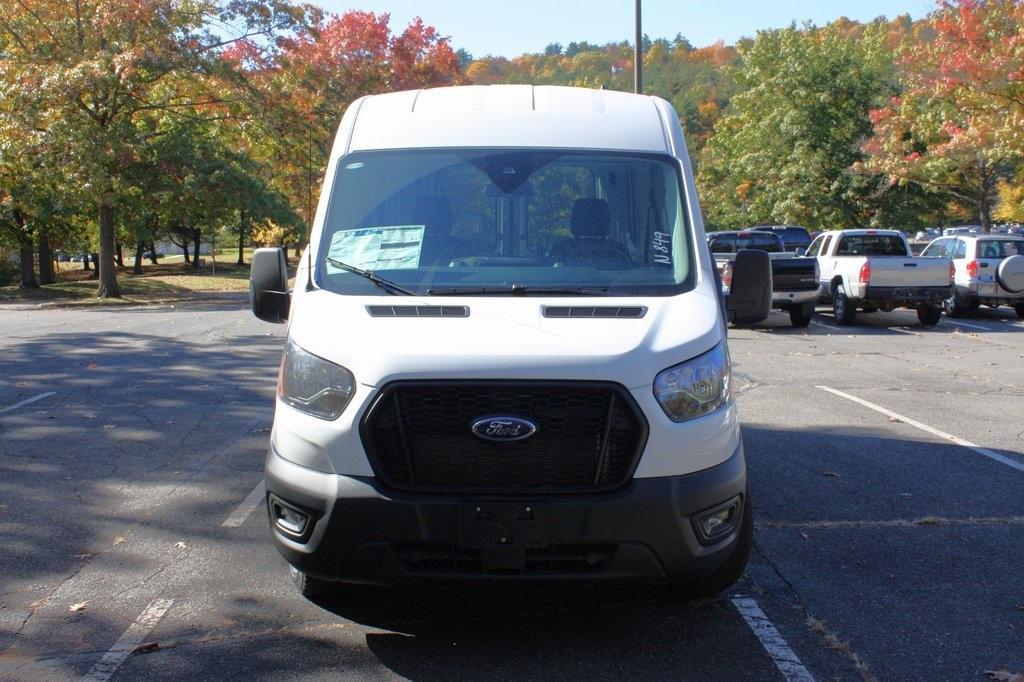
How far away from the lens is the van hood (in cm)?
Answer: 413

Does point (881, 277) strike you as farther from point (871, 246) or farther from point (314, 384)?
point (314, 384)

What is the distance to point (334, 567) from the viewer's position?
168 inches

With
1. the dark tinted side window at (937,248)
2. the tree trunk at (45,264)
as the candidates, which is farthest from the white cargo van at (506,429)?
the tree trunk at (45,264)

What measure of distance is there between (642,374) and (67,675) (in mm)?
2542

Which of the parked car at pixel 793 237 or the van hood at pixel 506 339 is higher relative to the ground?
the van hood at pixel 506 339

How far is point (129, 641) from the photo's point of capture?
180 inches

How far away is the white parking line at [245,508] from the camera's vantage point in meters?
6.41

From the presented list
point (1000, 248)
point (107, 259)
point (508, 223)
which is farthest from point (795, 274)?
point (107, 259)

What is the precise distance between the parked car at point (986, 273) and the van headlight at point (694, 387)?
60.8 ft

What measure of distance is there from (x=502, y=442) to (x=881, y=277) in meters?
17.5

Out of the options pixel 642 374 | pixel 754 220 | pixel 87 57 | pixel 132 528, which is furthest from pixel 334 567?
pixel 754 220

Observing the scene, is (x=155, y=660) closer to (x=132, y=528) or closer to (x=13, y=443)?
(x=132, y=528)

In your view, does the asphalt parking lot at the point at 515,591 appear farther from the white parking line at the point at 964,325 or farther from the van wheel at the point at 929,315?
the van wheel at the point at 929,315

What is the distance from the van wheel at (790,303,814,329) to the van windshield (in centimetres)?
1548
